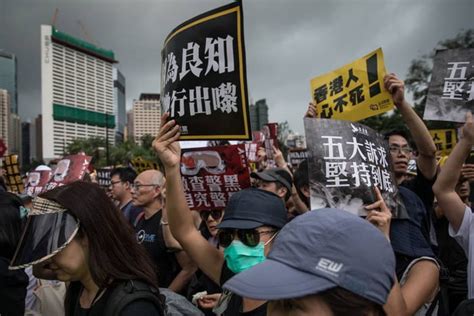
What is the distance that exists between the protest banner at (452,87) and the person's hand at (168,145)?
180 centimetres

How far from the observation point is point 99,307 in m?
1.77

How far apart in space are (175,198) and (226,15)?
120 centimetres

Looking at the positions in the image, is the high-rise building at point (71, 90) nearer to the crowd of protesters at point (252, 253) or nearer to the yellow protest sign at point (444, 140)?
the yellow protest sign at point (444, 140)

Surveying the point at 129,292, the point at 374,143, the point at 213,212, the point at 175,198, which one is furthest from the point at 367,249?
the point at 213,212

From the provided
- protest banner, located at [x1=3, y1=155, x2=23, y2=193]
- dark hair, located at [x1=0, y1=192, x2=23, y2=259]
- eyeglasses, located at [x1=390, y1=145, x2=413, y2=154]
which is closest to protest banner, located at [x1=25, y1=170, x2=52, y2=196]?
protest banner, located at [x1=3, y1=155, x2=23, y2=193]

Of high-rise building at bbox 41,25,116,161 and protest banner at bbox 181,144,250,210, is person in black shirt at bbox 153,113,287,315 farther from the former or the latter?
high-rise building at bbox 41,25,116,161

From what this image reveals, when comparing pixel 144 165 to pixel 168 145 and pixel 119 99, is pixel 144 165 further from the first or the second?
pixel 119 99

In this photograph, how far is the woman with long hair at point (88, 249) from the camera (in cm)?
179

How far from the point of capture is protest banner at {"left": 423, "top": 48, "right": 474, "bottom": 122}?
3053 mm

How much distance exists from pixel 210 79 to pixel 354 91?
3.33 feet

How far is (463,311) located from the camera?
154 centimetres

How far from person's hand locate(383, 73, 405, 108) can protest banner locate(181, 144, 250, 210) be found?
4.59 feet

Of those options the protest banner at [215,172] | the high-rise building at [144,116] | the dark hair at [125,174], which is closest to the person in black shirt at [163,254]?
the protest banner at [215,172]

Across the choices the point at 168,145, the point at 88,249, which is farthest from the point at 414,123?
the point at 88,249
